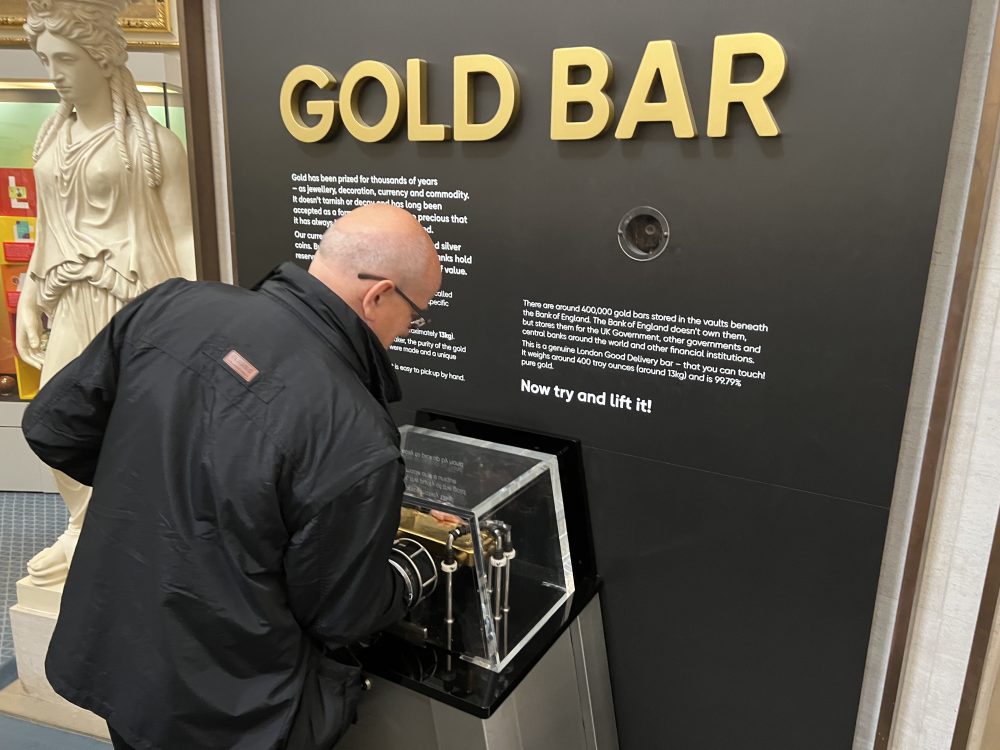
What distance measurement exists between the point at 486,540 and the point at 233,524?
2.00ft

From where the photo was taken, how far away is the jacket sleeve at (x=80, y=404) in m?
1.48

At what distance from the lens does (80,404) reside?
4.96 ft

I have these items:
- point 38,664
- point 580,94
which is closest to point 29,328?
point 38,664

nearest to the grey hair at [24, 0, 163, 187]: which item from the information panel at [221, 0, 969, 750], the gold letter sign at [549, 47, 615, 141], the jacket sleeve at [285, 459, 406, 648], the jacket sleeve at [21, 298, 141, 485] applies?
the information panel at [221, 0, 969, 750]

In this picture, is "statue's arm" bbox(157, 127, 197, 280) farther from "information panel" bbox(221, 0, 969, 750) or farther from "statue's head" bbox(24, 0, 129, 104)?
"information panel" bbox(221, 0, 969, 750)

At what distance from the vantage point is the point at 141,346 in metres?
1.37

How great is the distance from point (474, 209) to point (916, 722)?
1.65 m

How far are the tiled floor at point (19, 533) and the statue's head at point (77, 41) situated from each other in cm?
220

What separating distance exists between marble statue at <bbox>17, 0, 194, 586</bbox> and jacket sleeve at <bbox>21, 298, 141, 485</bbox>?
930 millimetres

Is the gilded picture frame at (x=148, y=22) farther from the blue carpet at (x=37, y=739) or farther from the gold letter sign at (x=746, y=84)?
the gold letter sign at (x=746, y=84)

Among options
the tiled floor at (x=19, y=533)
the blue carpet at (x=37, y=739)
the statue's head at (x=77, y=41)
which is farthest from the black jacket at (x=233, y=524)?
the tiled floor at (x=19, y=533)

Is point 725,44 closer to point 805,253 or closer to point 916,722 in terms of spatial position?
point 805,253

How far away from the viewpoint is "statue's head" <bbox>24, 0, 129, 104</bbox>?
7.36ft

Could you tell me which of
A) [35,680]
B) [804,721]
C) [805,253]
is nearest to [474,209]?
[805,253]
